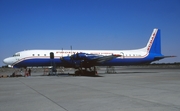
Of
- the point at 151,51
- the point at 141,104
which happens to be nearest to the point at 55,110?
the point at 141,104

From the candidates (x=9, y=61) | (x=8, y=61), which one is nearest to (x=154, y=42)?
(x=9, y=61)

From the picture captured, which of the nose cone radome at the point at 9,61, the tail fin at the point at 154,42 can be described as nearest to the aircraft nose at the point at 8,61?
the nose cone radome at the point at 9,61

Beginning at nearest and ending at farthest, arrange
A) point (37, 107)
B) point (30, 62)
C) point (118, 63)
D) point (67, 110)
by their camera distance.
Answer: point (67, 110), point (37, 107), point (30, 62), point (118, 63)

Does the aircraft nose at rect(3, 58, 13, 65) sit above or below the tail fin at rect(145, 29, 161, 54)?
below

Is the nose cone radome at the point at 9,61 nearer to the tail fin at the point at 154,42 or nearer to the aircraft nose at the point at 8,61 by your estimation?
the aircraft nose at the point at 8,61

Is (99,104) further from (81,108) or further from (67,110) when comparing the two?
(67,110)

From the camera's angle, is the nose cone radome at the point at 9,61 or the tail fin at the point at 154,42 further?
the tail fin at the point at 154,42

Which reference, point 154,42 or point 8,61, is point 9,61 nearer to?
point 8,61

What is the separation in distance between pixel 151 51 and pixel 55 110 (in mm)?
35634

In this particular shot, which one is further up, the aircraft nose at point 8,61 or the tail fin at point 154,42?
the tail fin at point 154,42

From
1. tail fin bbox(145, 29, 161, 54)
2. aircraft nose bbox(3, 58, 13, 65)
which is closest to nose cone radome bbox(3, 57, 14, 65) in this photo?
aircraft nose bbox(3, 58, 13, 65)

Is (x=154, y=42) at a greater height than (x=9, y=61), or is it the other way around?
(x=154, y=42)

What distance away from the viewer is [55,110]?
6930 mm

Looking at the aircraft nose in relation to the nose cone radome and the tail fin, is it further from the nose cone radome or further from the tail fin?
the tail fin
